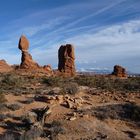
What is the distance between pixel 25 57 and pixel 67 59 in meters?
7.47

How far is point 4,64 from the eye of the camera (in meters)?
58.2

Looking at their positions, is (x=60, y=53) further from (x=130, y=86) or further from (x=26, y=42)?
(x=130, y=86)

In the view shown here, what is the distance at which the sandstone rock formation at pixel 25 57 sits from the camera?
53.2 metres

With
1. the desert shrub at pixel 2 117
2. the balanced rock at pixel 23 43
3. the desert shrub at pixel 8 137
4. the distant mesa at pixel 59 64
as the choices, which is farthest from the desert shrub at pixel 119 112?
the balanced rock at pixel 23 43

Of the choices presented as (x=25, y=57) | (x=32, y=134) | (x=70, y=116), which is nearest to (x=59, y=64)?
(x=25, y=57)

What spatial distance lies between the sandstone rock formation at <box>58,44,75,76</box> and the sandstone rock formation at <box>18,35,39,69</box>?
5.24 meters

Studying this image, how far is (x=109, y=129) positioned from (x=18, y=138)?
173 inches

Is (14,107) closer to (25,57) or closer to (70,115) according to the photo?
(70,115)

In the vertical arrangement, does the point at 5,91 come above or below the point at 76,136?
above

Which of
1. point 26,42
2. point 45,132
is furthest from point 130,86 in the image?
point 26,42

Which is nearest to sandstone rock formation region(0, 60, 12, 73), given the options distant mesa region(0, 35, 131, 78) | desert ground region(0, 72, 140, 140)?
distant mesa region(0, 35, 131, 78)

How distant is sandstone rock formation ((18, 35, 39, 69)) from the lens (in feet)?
174

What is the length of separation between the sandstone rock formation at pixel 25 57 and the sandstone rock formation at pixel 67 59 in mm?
5242

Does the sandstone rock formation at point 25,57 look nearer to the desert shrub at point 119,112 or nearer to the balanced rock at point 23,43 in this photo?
the balanced rock at point 23,43
